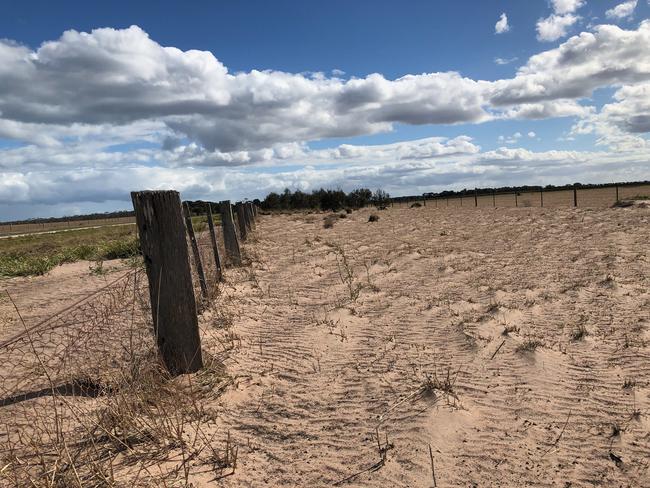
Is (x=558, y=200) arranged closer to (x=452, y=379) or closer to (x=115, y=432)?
(x=452, y=379)

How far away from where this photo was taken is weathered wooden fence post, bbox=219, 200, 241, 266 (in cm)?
1155

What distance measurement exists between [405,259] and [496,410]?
24.8 ft

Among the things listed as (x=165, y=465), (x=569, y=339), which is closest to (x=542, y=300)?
(x=569, y=339)

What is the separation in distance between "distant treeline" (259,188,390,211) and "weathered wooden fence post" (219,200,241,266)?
125 feet

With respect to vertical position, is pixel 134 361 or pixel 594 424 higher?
pixel 134 361

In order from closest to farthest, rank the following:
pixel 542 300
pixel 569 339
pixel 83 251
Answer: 1. pixel 569 339
2. pixel 542 300
3. pixel 83 251

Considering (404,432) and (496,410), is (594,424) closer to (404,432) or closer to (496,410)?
(496,410)

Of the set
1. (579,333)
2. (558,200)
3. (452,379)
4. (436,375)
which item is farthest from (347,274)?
(558,200)

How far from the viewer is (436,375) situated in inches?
180

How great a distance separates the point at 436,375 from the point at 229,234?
7966 mm

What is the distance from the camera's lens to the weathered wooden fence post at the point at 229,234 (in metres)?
11.5

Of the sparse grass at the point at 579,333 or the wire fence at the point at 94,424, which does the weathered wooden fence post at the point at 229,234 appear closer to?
the wire fence at the point at 94,424

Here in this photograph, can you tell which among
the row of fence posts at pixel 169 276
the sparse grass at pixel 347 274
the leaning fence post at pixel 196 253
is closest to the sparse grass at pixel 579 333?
the sparse grass at pixel 347 274

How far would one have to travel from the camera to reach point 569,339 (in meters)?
5.41
